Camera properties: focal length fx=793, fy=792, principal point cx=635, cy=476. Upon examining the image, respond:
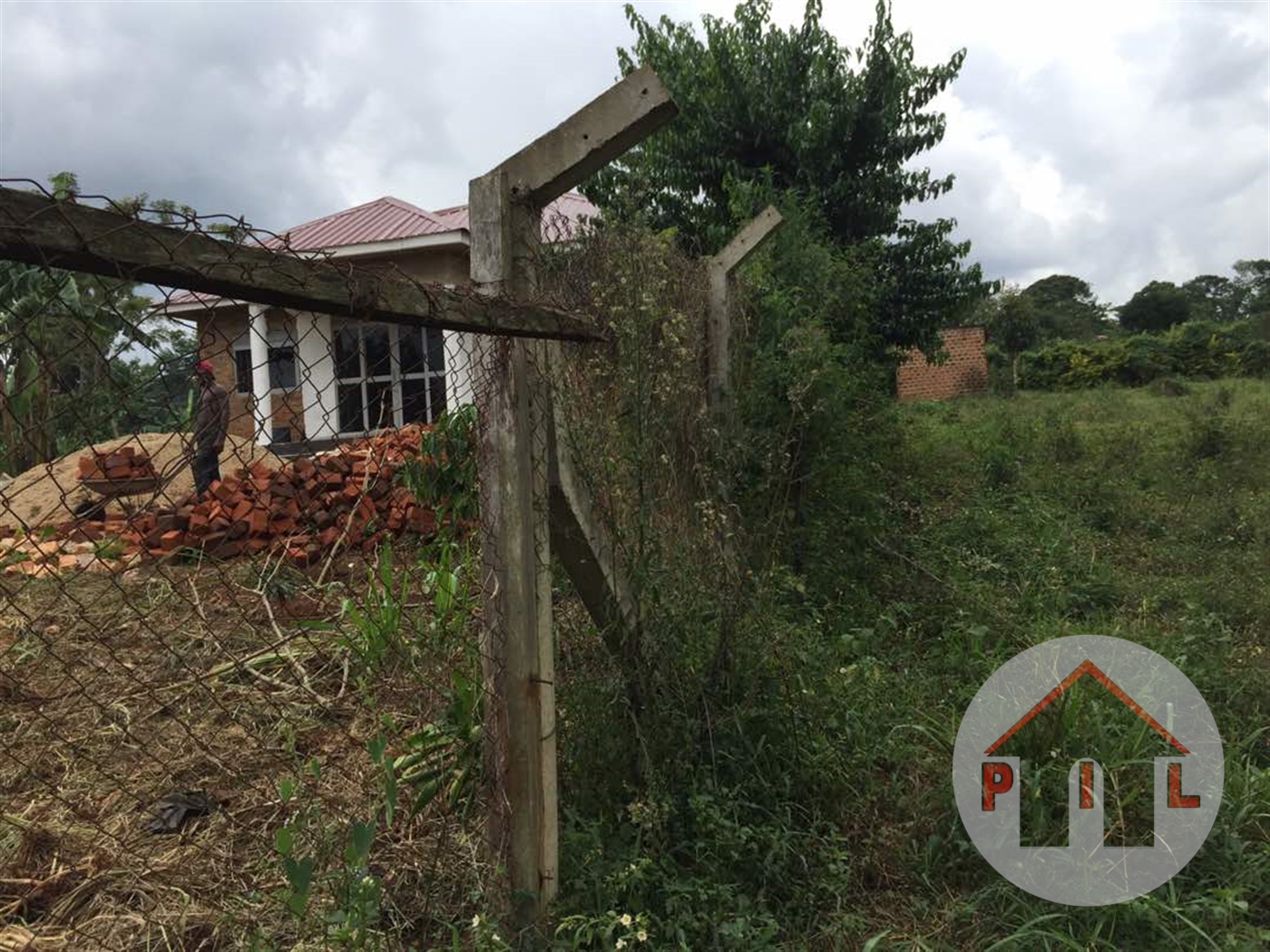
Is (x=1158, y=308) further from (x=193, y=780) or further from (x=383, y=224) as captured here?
(x=193, y=780)

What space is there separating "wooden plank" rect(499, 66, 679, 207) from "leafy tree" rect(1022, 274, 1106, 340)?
3389 cm

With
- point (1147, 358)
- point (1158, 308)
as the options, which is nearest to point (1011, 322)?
point (1147, 358)

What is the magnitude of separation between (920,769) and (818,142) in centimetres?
763

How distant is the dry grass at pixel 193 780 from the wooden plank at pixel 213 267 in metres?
0.54

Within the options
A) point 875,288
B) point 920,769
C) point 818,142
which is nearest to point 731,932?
point 920,769

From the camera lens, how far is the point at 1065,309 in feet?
139

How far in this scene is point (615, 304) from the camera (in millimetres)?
3041

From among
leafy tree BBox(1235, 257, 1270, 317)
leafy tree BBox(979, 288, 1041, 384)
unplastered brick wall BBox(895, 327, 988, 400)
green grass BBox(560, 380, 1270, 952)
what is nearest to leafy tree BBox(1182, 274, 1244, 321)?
leafy tree BBox(1235, 257, 1270, 317)

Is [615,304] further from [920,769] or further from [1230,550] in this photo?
[1230,550]

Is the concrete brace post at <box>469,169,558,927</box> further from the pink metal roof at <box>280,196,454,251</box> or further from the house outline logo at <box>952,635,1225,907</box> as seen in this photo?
the pink metal roof at <box>280,196,454,251</box>

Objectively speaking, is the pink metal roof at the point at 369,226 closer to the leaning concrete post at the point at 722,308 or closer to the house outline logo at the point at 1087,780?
the leaning concrete post at the point at 722,308

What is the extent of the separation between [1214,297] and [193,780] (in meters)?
56.3

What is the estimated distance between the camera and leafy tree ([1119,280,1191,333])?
38.3 m

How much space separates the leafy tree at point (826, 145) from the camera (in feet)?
29.4
